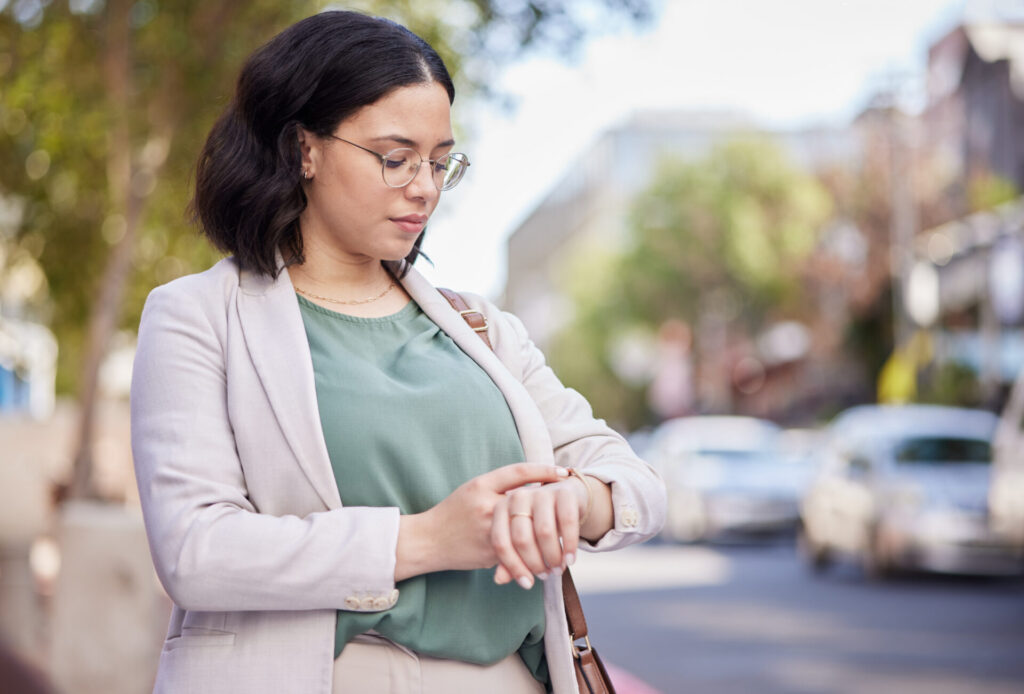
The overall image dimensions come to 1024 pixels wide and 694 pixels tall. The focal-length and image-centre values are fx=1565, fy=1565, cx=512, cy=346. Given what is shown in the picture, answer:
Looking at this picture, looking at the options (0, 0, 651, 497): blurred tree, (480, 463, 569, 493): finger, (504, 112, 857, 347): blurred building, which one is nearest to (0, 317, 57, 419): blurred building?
(0, 0, 651, 497): blurred tree

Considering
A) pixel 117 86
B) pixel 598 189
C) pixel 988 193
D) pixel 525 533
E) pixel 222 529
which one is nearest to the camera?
pixel 525 533

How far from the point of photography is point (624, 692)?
6.27 meters

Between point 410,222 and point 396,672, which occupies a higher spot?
point 410,222

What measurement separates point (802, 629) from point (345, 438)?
10750 mm

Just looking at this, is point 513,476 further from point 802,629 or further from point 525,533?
point 802,629

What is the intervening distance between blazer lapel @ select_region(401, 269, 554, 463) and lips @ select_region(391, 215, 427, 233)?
7.0 inches

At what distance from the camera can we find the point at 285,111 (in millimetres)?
2207

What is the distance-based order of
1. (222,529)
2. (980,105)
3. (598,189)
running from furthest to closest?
(598,189)
(980,105)
(222,529)

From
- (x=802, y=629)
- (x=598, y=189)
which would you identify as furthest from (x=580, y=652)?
(x=598, y=189)

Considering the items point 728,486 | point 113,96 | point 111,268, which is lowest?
point 728,486

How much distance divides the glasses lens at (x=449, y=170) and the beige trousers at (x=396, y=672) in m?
0.63

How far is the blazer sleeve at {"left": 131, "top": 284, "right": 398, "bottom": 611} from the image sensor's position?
76.7 inches

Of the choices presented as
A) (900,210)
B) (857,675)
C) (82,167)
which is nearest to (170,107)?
(82,167)

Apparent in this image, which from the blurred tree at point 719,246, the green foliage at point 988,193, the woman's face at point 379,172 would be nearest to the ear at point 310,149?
the woman's face at point 379,172
